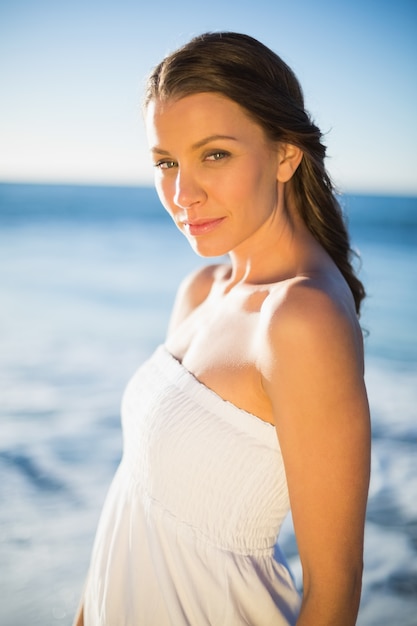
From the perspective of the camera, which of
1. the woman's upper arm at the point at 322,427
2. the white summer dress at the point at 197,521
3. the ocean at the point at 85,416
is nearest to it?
the woman's upper arm at the point at 322,427

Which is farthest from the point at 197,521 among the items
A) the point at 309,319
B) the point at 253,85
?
the point at 253,85

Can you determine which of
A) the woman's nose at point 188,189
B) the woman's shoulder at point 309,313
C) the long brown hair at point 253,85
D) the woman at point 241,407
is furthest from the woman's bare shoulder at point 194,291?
the woman's shoulder at point 309,313

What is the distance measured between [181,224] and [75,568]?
263cm

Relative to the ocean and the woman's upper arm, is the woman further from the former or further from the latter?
the ocean

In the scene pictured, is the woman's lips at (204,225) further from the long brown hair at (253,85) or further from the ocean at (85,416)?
the ocean at (85,416)

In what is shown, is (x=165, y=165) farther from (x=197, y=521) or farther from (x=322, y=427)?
(x=197, y=521)

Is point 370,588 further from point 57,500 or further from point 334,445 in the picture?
point 334,445

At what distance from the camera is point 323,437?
129 cm

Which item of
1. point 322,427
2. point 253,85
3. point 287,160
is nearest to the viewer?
point 322,427

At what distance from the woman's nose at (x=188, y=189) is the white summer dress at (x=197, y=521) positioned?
485 mm

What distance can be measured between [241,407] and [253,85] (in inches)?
35.8

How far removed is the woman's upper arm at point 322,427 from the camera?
1.29 metres

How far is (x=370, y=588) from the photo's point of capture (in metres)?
3.30

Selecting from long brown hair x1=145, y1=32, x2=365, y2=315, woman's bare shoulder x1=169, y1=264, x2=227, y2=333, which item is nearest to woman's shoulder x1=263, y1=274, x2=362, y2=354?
long brown hair x1=145, y1=32, x2=365, y2=315
